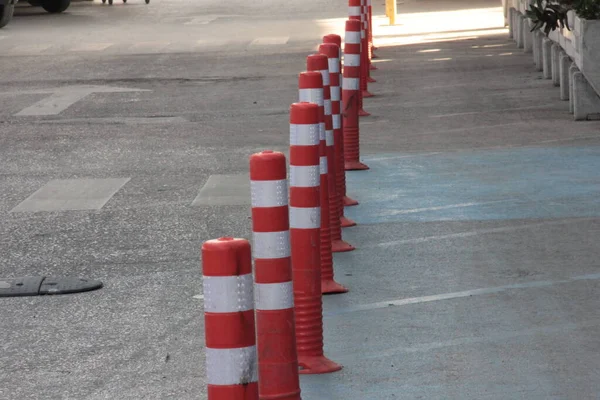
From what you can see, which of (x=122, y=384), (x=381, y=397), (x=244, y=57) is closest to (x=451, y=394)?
(x=381, y=397)

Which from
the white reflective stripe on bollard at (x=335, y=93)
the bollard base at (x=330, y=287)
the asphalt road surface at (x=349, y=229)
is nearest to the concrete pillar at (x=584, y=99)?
the asphalt road surface at (x=349, y=229)

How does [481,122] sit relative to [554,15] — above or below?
below

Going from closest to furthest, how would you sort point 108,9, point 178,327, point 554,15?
1. point 178,327
2. point 554,15
3. point 108,9

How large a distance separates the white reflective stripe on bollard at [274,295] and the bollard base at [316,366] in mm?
1009

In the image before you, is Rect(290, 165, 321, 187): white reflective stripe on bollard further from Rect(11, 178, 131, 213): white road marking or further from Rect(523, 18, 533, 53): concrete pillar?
Rect(523, 18, 533, 53): concrete pillar

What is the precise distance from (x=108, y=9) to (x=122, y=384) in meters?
32.1

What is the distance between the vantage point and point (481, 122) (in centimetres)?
1463

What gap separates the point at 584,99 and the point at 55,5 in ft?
78.0

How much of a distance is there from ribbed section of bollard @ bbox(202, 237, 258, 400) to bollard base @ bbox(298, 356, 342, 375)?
2.18m

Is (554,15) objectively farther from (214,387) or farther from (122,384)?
(214,387)

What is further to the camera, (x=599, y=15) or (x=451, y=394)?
(x=599, y=15)

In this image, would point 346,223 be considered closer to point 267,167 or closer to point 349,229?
point 349,229

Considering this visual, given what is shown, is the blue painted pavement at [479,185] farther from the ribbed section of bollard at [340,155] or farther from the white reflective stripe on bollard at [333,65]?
the white reflective stripe on bollard at [333,65]

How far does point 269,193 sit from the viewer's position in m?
5.00
